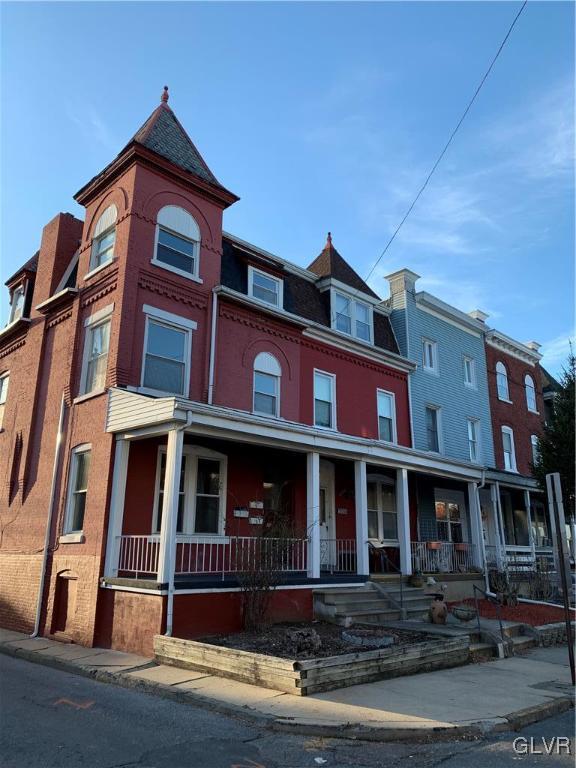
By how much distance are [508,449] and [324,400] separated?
36.3 ft

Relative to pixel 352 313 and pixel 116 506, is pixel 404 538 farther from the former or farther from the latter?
pixel 116 506

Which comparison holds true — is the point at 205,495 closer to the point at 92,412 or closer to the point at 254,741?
the point at 92,412

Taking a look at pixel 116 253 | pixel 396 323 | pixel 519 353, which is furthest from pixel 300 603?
pixel 519 353

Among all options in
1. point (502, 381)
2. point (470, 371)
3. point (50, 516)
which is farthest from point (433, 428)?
point (50, 516)

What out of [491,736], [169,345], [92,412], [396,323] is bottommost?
[491,736]

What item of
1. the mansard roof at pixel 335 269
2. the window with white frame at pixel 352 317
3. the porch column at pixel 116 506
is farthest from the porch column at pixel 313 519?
the mansard roof at pixel 335 269

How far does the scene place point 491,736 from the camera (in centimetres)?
638

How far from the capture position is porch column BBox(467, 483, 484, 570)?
1752 cm

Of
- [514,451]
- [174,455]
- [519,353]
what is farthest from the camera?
[519,353]

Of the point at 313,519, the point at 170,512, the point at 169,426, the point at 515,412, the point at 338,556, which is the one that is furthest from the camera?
the point at 515,412

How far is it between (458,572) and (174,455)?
10125 millimetres

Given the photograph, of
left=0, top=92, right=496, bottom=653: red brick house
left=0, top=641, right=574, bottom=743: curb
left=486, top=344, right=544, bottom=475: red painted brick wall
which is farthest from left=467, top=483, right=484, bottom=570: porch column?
left=0, top=641, right=574, bottom=743: curb

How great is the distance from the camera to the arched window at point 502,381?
25.1m

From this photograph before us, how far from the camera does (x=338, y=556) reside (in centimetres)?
1645
